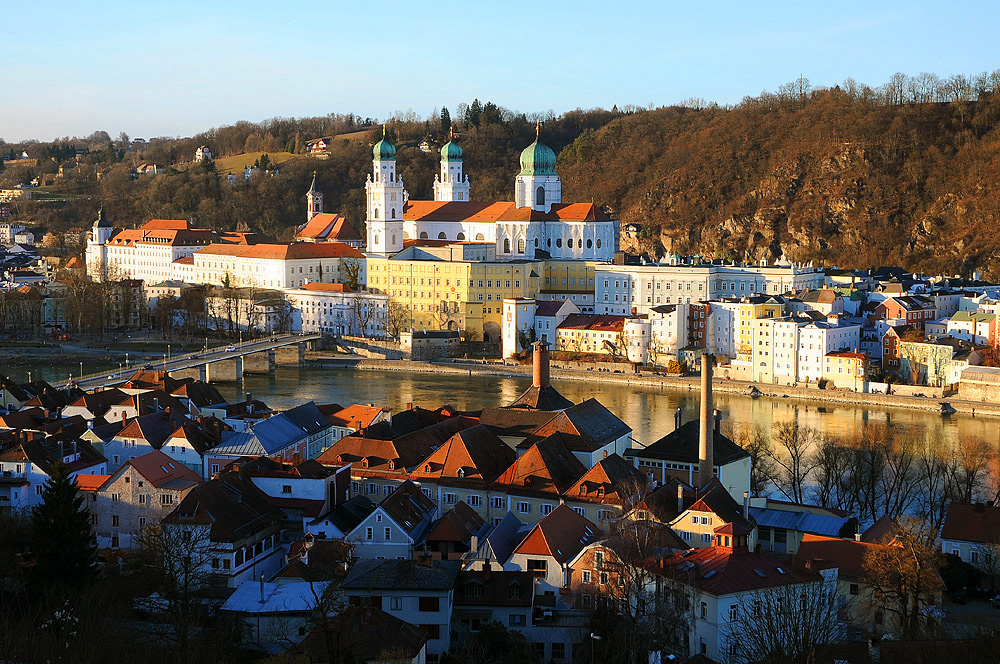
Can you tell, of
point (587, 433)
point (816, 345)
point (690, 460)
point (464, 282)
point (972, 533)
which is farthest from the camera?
point (464, 282)

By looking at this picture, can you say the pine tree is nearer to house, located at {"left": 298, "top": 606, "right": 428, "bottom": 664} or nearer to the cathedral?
→ house, located at {"left": 298, "top": 606, "right": 428, "bottom": 664}

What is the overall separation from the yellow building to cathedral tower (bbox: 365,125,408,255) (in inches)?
88.7

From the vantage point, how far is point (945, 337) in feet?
94.9

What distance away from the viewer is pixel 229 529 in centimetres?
1291

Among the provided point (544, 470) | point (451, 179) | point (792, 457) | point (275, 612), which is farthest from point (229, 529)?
point (451, 179)

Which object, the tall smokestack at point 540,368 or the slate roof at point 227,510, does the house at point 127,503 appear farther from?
the tall smokestack at point 540,368

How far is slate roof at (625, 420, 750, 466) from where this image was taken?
1617cm

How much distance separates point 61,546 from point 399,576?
2702 mm

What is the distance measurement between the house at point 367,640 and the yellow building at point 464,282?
25.7 m

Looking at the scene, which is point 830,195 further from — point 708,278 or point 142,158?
point 142,158

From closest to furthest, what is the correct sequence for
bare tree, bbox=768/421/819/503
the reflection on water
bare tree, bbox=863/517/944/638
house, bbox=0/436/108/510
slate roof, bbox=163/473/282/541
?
bare tree, bbox=863/517/944/638 → slate roof, bbox=163/473/282/541 → house, bbox=0/436/108/510 → bare tree, bbox=768/421/819/503 → the reflection on water

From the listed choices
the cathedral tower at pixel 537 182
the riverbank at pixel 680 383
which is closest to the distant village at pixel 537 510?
the riverbank at pixel 680 383

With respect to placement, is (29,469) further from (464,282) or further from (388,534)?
(464,282)

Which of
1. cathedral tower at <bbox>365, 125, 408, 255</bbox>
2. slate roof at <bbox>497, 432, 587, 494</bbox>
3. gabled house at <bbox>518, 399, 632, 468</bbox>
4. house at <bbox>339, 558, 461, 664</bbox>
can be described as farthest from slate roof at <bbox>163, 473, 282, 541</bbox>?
cathedral tower at <bbox>365, 125, 408, 255</bbox>
